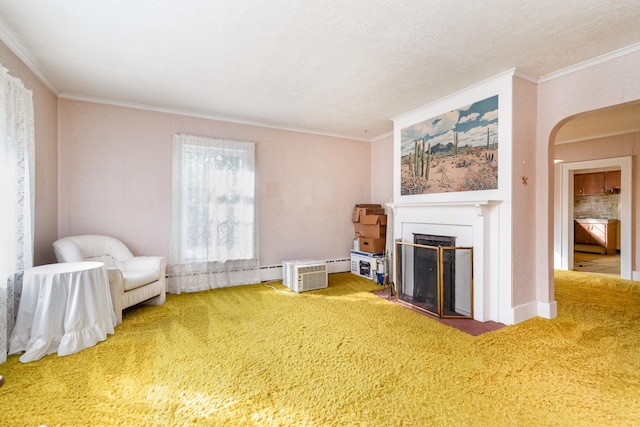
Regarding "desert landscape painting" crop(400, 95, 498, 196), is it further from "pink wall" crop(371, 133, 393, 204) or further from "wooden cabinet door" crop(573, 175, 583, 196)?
"wooden cabinet door" crop(573, 175, 583, 196)

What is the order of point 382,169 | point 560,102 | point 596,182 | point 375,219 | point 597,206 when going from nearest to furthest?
point 560,102
point 375,219
point 382,169
point 596,182
point 597,206

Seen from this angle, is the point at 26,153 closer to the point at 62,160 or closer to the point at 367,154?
the point at 62,160

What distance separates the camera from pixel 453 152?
3.50 m

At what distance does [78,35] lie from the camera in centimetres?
235

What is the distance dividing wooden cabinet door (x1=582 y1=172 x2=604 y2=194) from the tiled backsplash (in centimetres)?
38

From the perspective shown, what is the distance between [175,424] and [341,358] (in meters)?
1.19

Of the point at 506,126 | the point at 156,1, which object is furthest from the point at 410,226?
the point at 156,1

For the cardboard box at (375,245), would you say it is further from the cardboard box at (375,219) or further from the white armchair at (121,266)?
A: the white armchair at (121,266)

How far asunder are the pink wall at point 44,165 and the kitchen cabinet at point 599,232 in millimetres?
10533

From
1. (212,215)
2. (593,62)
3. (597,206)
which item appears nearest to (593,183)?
(597,206)

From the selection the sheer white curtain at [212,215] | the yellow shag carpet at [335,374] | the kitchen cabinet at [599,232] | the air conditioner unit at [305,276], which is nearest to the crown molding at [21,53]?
the sheer white curtain at [212,215]

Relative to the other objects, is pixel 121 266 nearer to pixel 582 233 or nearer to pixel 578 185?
pixel 582 233

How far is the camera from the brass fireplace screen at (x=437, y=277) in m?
3.18

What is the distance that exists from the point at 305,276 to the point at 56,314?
106 inches
